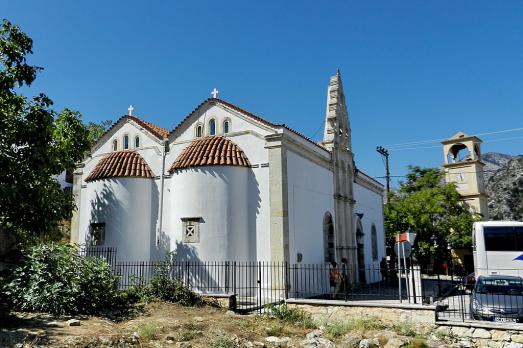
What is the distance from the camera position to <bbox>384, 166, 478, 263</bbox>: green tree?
119ft

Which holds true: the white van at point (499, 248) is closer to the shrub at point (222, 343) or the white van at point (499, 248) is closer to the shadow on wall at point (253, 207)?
the shadow on wall at point (253, 207)

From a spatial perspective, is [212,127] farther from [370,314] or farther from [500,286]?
[500,286]

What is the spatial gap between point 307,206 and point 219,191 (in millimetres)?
4457

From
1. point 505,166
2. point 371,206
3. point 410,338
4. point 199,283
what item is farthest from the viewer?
point 505,166

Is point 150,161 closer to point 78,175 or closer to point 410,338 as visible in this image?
point 78,175

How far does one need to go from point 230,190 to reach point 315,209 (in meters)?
4.87

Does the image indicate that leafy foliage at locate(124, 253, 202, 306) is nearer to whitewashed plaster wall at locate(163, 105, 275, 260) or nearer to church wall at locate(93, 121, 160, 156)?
whitewashed plaster wall at locate(163, 105, 275, 260)

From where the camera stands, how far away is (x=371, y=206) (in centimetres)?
3033

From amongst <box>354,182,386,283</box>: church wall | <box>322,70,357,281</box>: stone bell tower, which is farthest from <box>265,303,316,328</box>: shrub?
<box>354,182,386,283</box>: church wall

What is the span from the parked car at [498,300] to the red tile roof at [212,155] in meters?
10.3

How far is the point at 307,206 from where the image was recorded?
20297mm

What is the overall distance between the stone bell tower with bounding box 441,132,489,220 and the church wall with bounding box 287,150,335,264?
23327 mm

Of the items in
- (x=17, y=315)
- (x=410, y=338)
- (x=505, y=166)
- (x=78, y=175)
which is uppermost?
(x=505, y=166)

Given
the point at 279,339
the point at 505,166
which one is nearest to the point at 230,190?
the point at 279,339
